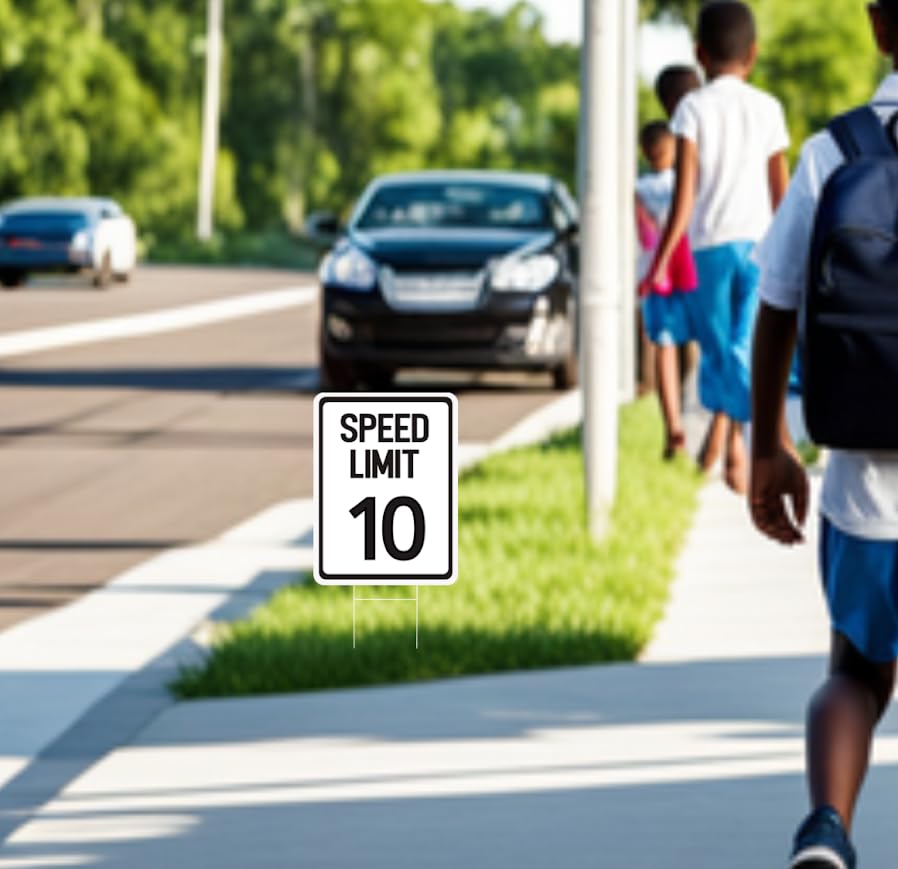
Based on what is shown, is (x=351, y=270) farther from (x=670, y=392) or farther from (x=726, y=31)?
(x=726, y=31)

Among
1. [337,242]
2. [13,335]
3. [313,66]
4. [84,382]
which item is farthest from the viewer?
[313,66]

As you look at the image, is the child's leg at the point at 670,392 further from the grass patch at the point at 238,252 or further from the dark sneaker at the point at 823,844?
the grass patch at the point at 238,252

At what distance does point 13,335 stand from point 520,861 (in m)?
25.4

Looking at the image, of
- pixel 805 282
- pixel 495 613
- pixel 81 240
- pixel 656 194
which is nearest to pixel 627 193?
pixel 656 194

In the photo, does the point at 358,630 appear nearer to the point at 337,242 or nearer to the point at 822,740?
the point at 822,740

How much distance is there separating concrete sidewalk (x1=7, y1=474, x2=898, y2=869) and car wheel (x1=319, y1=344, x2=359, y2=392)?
1162 centimetres

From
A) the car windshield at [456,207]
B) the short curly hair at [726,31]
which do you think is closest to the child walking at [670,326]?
the short curly hair at [726,31]

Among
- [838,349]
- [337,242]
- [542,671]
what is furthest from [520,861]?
[337,242]

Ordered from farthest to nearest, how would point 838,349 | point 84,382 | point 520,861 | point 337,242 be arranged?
point 84,382
point 337,242
point 520,861
point 838,349

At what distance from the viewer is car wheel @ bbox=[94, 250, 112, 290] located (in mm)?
49438

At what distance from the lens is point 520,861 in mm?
5918

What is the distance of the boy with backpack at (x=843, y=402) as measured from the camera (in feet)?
15.5

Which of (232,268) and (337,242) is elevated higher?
(337,242)

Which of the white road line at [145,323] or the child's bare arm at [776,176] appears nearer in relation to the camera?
the child's bare arm at [776,176]
